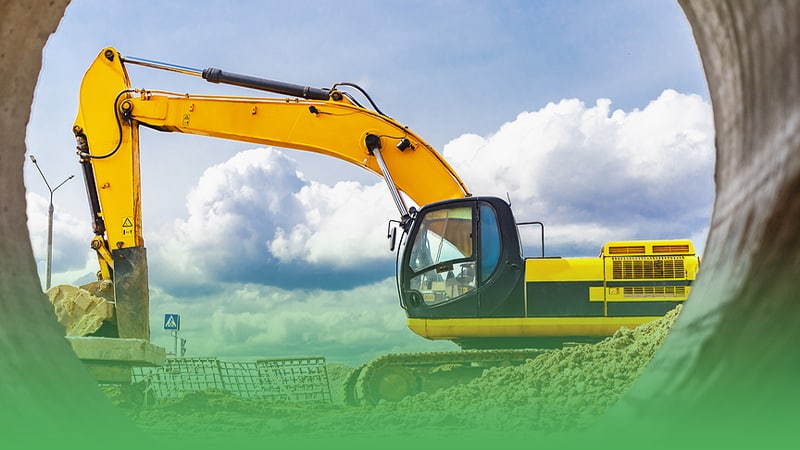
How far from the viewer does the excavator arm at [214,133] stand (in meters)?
9.09

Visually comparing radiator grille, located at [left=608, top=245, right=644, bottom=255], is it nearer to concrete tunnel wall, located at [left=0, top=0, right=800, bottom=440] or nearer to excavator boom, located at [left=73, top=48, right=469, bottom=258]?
excavator boom, located at [left=73, top=48, right=469, bottom=258]

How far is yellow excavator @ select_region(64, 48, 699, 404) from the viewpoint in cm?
849

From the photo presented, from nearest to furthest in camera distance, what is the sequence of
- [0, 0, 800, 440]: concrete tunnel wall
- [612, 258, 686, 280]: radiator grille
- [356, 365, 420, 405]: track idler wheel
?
[0, 0, 800, 440]: concrete tunnel wall < [356, 365, 420, 405]: track idler wheel < [612, 258, 686, 280]: radiator grille

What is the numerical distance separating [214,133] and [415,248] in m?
3.18

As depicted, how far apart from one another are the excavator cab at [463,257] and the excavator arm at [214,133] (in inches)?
20.8

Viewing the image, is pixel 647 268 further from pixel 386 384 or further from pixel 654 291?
pixel 386 384

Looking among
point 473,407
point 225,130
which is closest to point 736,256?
point 473,407

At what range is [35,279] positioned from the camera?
1948mm

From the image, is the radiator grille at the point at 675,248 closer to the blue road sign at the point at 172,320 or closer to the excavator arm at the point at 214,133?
the excavator arm at the point at 214,133

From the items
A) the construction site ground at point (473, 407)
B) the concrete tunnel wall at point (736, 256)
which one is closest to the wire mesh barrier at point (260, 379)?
the construction site ground at point (473, 407)

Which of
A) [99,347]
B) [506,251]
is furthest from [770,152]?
[506,251]

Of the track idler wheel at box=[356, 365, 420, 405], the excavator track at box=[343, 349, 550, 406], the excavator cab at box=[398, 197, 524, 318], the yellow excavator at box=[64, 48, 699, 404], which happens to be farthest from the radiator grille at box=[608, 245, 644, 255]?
the track idler wheel at box=[356, 365, 420, 405]

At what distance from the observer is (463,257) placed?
8.45m

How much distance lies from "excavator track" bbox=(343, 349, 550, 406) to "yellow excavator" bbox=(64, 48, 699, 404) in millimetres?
12
